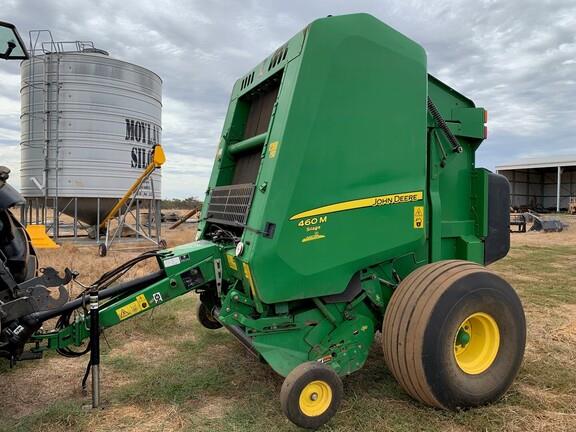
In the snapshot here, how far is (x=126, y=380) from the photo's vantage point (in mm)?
3924

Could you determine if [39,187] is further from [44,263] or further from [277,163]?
[277,163]

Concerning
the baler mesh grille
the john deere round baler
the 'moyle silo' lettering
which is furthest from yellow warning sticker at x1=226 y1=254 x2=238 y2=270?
the 'moyle silo' lettering

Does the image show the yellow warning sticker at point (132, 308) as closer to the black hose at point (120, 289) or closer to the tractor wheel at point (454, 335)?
the black hose at point (120, 289)

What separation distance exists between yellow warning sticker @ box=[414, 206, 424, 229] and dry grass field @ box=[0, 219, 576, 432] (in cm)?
129

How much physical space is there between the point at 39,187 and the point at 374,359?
11.1m

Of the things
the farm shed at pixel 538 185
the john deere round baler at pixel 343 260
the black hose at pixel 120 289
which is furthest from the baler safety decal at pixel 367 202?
the farm shed at pixel 538 185

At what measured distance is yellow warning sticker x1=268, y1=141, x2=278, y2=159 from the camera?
3.18 m

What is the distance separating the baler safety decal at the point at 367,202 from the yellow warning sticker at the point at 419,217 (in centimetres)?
8

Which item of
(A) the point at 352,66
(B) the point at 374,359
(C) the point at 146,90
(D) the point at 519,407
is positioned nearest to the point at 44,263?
(C) the point at 146,90

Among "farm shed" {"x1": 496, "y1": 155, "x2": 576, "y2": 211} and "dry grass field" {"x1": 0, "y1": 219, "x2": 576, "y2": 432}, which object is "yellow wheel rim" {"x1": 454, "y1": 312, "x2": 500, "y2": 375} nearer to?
"dry grass field" {"x1": 0, "y1": 219, "x2": 576, "y2": 432}

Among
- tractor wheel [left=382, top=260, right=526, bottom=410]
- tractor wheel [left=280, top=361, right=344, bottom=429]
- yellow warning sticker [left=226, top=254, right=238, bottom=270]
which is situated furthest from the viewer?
yellow warning sticker [left=226, top=254, right=238, bottom=270]

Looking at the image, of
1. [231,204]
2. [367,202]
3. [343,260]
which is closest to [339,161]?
[367,202]

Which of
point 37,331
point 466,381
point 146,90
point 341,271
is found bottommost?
point 466,381

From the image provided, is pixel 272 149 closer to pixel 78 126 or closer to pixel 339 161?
pixel 339 161
